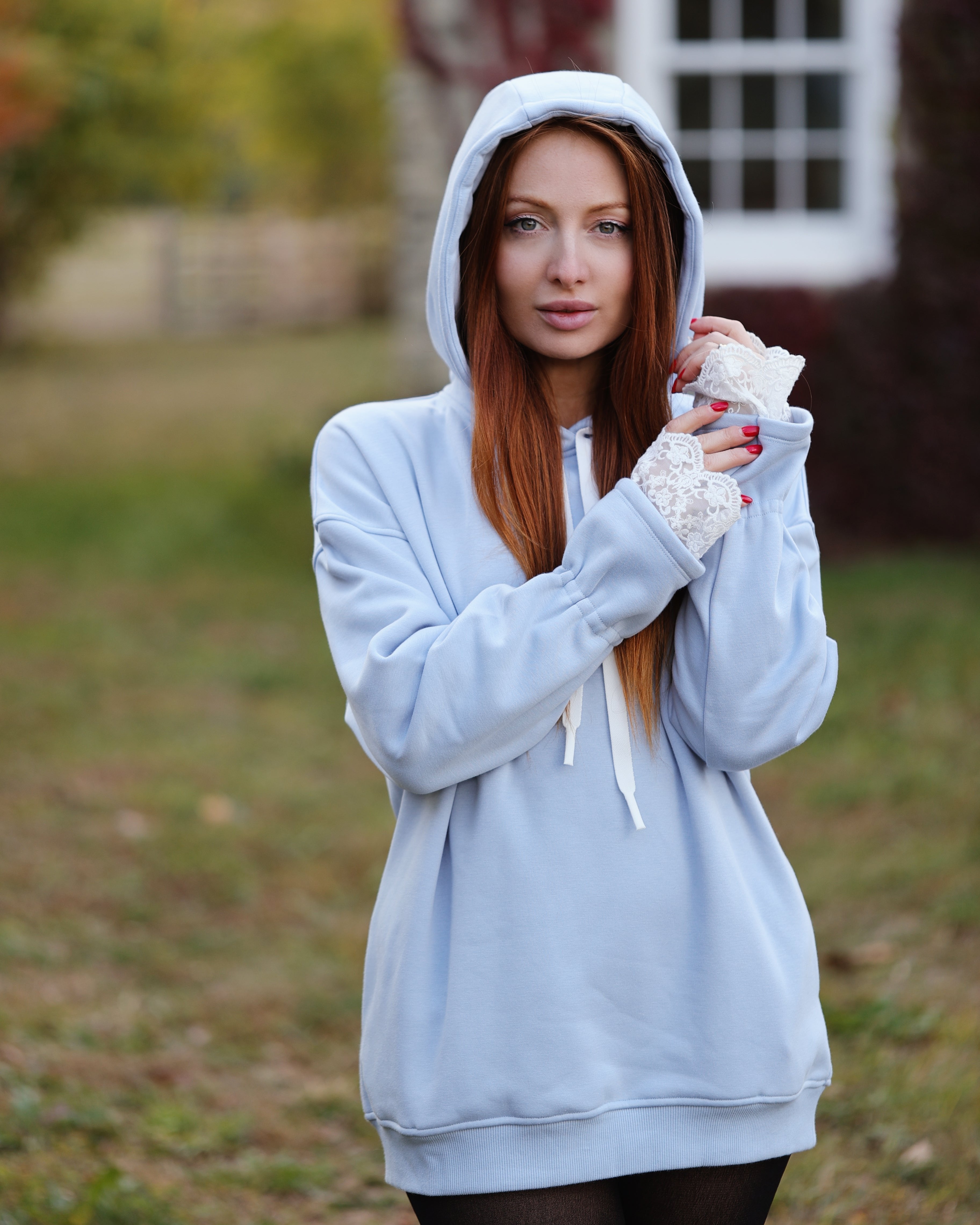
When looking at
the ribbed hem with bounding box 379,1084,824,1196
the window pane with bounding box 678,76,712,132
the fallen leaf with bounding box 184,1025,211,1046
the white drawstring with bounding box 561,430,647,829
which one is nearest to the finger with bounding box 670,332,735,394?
the white drawstring with bounding box 561,430,647,829

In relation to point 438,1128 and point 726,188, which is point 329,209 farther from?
point 438,1128

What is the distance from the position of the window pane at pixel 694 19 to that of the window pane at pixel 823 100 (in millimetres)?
640

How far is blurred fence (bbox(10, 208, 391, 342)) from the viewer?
2472 centimetres

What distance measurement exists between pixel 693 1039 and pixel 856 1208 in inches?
58.6

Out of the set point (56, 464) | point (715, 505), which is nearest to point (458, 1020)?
point (715, 505)

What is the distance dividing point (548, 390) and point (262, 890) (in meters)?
2.98

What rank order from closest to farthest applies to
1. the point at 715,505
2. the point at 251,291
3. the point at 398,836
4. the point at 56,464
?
the point at 715,505
the point at 398,836
the point at 56,464
the point at 251,291

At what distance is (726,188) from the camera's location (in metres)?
8.12

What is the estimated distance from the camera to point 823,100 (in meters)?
8.00

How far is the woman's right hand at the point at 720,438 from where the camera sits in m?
1.67

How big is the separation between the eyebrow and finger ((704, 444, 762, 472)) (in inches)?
14.0

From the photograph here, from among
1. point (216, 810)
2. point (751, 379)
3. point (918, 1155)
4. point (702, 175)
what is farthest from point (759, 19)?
point (751, 379)

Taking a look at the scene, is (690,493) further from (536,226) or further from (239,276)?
(239,276)

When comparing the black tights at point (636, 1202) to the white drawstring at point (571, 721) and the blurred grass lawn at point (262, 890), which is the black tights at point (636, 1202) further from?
the blurred grass lawn at point (262, 890)
